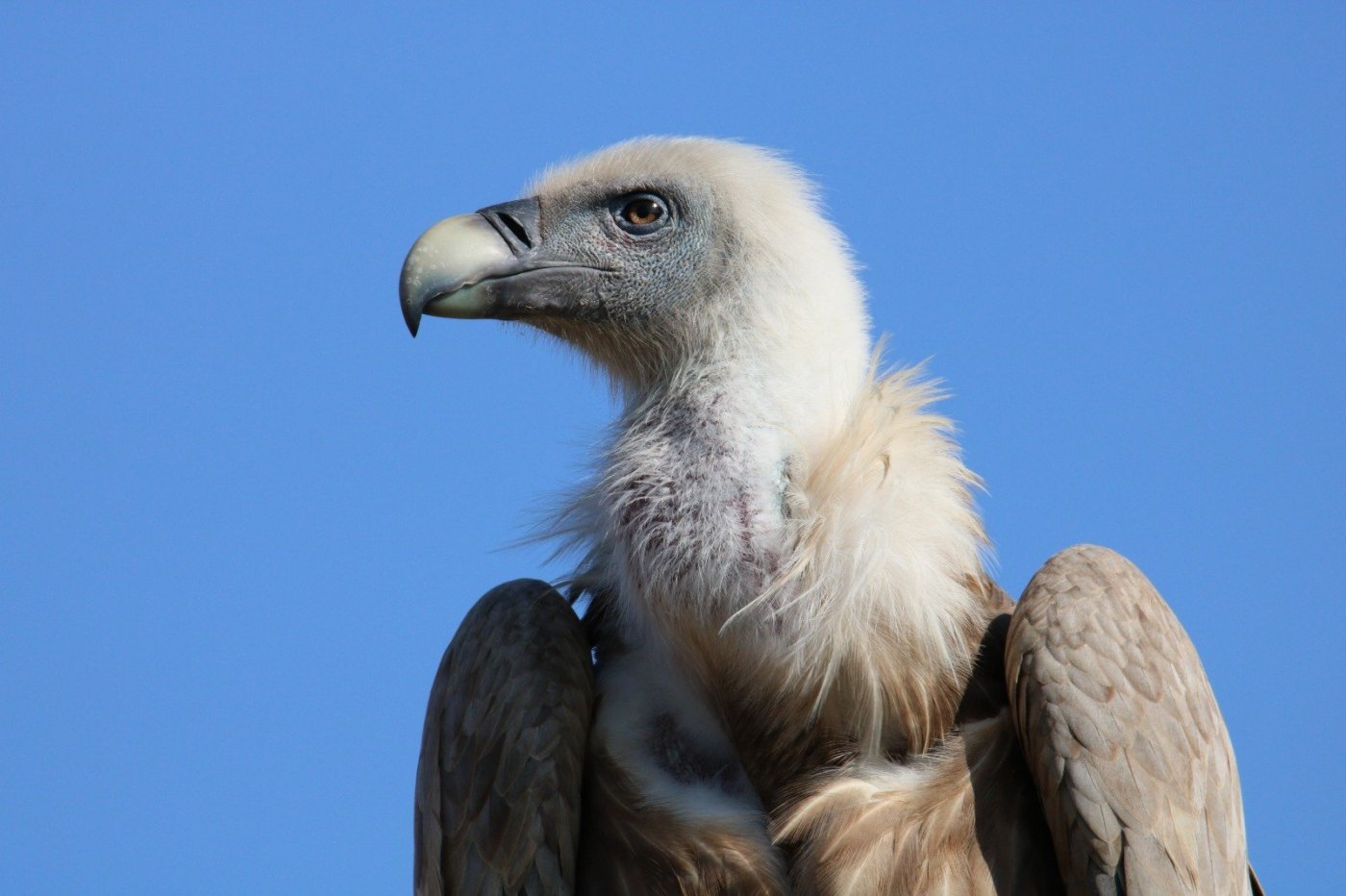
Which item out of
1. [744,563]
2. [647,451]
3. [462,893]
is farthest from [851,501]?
[462,893]

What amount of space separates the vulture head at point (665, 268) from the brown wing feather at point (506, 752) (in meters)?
0.76

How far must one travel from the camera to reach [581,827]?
14.9ft

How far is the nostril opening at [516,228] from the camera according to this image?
16.4 feet

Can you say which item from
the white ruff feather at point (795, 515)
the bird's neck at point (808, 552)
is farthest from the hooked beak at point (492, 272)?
the bird's neck at point (808, 552)

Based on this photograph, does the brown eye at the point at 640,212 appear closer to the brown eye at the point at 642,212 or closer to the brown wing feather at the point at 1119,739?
the brown eye at the point at 642,212

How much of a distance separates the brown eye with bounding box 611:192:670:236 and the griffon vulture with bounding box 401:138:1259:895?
0.51ft

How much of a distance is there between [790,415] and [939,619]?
0.61 metres

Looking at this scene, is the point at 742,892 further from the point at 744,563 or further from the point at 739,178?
the point at 739,178

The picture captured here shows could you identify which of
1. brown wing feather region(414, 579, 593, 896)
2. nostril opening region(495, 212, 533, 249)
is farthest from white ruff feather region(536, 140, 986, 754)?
nostril opening region(495, 212, 533, 249)

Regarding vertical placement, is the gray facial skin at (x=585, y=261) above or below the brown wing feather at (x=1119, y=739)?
above

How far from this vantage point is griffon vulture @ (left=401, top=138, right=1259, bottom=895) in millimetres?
4203

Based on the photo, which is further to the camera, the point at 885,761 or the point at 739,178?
the point at 739,178

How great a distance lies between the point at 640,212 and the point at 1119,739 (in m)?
1.92

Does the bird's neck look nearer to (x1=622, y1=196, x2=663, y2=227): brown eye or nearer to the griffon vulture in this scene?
the griffon vulture
